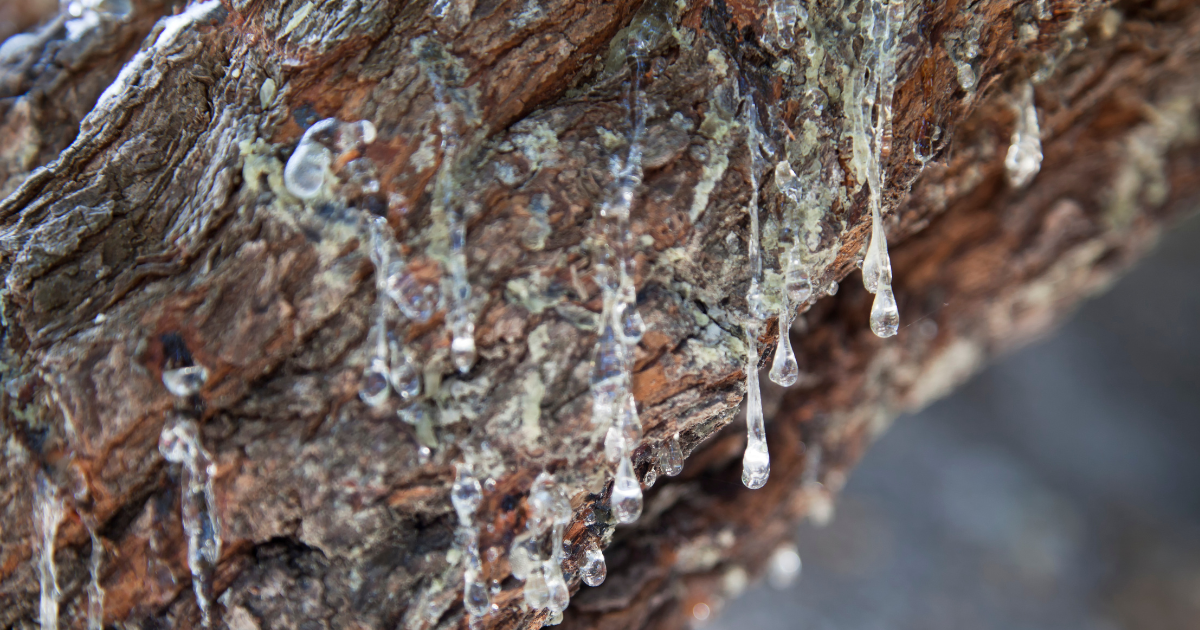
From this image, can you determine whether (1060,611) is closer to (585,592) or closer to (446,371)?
(585,592)

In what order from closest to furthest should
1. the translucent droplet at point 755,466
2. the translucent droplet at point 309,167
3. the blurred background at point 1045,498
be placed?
1. the translucent droplet at point 309,167
2. the translucent droplet at point 755,466
3. the blurred background at point 1045,498

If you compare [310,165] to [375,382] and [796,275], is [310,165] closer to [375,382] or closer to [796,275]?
[375,382]

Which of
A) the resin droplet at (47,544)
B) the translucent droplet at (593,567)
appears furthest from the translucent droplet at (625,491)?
the resin droplet at (47,544)

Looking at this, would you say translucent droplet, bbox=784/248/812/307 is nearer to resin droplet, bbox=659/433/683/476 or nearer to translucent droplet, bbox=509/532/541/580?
resin droplet, bbox=659/433/683/476

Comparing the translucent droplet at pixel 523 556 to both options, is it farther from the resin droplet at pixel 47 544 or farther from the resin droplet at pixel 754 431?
the resin droplet at pixel 47 544

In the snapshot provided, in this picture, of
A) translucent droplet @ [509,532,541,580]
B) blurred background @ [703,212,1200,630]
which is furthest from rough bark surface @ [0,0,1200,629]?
blurred background @ [703,212,1200,630]

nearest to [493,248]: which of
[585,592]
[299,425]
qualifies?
[299,425]

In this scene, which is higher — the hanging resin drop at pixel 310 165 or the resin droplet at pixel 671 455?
the hanging resin drop at pixel 310 165
